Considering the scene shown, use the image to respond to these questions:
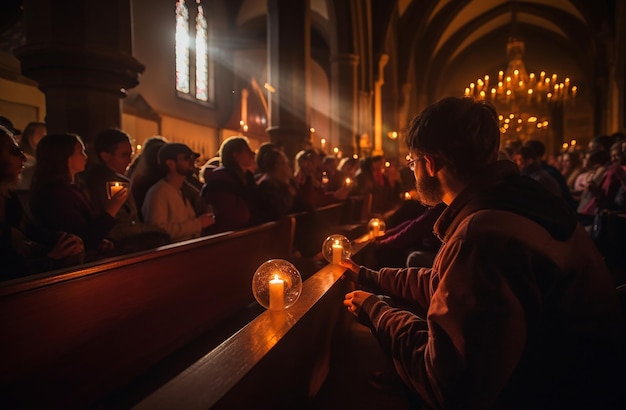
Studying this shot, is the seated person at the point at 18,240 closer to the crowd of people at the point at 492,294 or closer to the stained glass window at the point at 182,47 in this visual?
the crowd of people at the point at 492,294

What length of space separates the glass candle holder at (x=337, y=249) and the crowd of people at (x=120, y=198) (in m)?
1.31

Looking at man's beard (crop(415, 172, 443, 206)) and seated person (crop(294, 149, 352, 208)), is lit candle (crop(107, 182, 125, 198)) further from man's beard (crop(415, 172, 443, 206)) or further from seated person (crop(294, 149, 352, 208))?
seated person (crop(294, 149, 352, 208))

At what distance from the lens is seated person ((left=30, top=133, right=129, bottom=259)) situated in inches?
113

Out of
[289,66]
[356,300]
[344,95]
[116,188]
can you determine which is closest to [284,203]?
[116,188]

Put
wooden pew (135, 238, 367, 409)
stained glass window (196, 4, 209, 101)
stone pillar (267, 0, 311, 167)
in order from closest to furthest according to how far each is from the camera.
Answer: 1. wooden pew (135, 238, 367, 409)
2. stone pillar (267, 0, 311, 167)
3. stained glass window (196, 4, 209, 101)

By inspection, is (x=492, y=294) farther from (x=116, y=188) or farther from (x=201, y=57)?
(x=201, y=57)

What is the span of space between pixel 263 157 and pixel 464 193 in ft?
12.0

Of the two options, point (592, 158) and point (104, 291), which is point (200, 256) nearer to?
point (104, 291)

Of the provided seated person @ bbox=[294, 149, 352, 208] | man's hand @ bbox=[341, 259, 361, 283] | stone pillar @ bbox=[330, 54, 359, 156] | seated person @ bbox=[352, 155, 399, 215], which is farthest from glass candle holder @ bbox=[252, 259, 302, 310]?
stone pillar @ bbox=[330, 54, 359, 156]

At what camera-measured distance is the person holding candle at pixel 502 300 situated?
1218mm

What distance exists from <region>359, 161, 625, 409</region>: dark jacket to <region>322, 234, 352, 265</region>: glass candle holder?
1236 mm

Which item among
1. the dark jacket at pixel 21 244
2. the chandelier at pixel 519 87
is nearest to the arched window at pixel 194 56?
the chandelier at pixel 519 87

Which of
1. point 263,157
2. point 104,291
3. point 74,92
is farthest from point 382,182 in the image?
point 104,291

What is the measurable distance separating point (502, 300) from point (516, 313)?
0.16 ft
